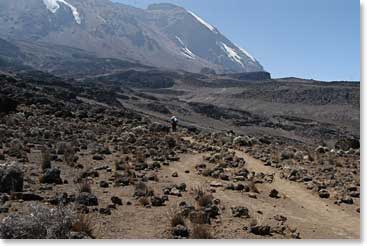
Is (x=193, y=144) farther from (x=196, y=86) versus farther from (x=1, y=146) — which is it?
(x=196, y=86)

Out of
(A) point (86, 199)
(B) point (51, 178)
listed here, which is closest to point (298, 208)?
(A) point (86, 199)

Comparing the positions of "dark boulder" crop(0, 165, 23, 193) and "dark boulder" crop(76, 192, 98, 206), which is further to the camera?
"dark boulder" crop(0, 165, 23, 193)

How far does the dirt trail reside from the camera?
31.6 ft

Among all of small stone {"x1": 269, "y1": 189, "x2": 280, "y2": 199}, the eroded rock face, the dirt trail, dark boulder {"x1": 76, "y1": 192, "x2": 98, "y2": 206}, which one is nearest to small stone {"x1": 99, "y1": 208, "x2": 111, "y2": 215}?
dark boulder {"x1": 76, "y1": 192, "x2": 98, "y2": 206}

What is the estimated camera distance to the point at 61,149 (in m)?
17.7

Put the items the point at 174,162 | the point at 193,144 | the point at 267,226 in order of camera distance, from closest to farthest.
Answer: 1. the point at 267,226
2. the point at 174,162
3. the point at 193,144

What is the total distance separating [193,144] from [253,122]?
63.3m

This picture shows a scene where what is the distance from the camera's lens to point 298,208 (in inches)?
471

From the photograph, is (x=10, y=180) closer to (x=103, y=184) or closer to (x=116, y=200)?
(x=116, y=200)

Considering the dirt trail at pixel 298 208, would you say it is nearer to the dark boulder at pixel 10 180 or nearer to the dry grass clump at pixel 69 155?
the dry grass clump at pixel 69 155

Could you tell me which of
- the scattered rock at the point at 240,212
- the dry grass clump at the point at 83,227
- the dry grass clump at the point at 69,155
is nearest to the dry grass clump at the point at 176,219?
the scattered rock at the point at 240,212

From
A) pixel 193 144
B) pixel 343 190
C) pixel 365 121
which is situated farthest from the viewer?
pixel 193 144

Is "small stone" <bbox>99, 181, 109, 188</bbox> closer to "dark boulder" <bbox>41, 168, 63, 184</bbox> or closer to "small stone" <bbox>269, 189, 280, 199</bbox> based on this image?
"dark boulder" <bbox>41, 168, 63, 184</bbox>

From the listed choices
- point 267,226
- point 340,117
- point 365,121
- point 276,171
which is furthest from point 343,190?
point 340,117
